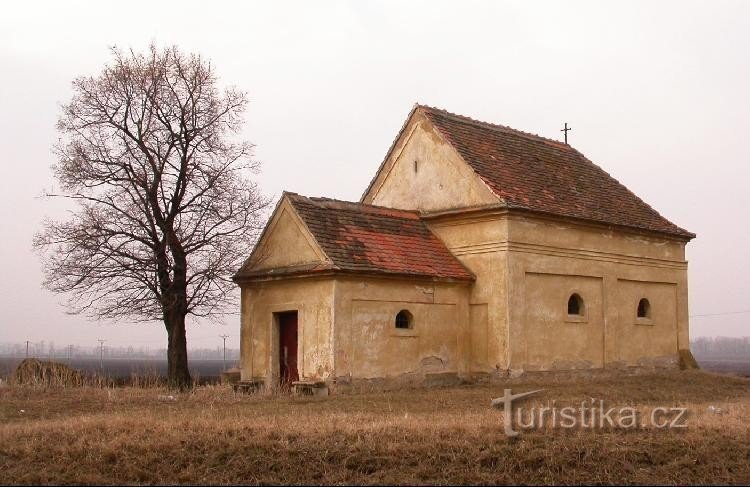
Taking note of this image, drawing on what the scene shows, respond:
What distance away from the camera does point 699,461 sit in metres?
13.0

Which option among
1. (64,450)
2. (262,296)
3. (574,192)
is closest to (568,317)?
(574,192)

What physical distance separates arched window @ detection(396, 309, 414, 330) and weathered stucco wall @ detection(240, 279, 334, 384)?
2327mm

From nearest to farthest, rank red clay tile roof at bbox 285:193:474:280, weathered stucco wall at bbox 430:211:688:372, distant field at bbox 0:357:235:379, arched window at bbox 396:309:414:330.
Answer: red clay tile roof at bbox 285:193:474:280 → arched window at bbox 396:309:414:330 → weathered stucco wall at bbox 430:211:688:372 → distant field at bbox 0:357:235:379

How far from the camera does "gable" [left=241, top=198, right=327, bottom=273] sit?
75.7 ft

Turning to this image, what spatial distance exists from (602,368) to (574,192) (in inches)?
219

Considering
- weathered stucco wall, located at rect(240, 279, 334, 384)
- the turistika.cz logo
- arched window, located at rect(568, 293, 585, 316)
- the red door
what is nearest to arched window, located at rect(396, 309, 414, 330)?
weathered stucco wall, located at rect(240, 279, 334, 384)

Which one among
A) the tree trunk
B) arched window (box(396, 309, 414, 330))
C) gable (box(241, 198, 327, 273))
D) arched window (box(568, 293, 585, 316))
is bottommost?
the tree trunk

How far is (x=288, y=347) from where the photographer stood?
23.9 metres

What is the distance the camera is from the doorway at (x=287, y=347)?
2364cm

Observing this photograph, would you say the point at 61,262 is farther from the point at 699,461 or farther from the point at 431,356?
the point at 699,461

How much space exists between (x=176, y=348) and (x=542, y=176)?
40.5 feet

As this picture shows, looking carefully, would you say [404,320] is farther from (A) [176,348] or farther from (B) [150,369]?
(B) [150,369]

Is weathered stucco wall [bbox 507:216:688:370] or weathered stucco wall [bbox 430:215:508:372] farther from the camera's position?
weathered stucco wall [bbox 507:216:688:370]

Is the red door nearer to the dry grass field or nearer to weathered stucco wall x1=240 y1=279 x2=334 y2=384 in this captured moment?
weathered stucco wall x1=240 y1=279 x2=334 y2=384
